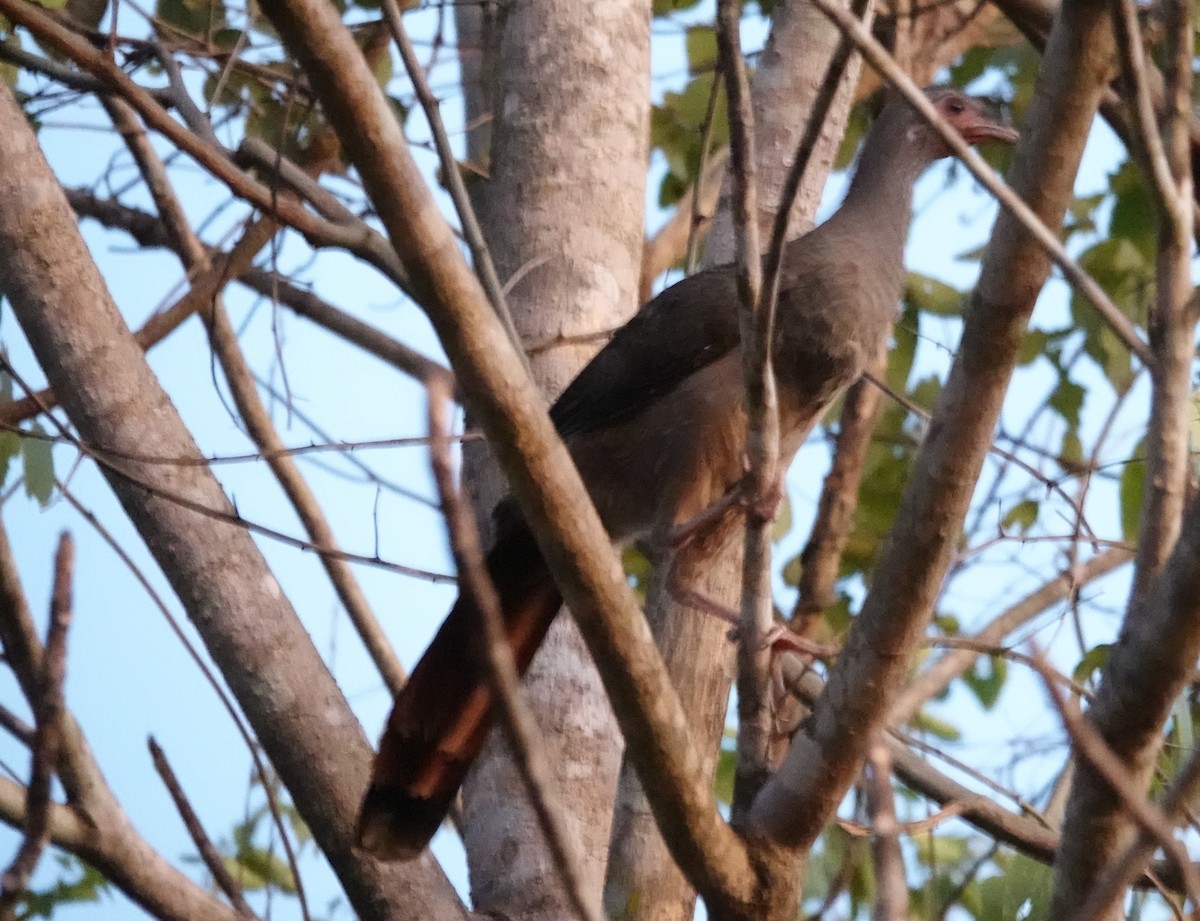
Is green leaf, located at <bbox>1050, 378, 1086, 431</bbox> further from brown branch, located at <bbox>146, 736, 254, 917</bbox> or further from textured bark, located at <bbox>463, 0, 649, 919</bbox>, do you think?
brown branch, located at <bbox>146, 736, 254, 917</bbox>

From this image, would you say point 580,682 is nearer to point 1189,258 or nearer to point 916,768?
point 916,768

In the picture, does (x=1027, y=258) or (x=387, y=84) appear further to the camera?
(x=387, y=84)

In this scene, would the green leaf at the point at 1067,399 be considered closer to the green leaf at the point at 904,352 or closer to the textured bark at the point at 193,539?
the green leaf at the point at 904,352

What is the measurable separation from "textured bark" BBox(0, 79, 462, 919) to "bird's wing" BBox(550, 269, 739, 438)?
1.05 metres

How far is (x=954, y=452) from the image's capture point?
6.74 ft

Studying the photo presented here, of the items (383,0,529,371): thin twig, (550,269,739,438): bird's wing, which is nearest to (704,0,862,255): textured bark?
(550,269,739,438): bird's wing

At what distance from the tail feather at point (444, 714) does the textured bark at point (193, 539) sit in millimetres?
57

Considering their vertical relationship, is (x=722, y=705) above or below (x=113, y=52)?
below

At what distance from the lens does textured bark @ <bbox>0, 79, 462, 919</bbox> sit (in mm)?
2543

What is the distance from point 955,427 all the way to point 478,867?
147 centimetres

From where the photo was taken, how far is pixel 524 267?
3.46 m

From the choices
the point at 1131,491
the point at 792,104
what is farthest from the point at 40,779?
the point at 792,104

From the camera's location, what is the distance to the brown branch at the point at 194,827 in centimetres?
202

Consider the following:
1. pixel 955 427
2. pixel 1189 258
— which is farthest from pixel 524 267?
pixel 1189 258
